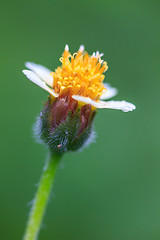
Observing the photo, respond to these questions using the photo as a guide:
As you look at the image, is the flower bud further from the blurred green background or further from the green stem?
the blurred green background

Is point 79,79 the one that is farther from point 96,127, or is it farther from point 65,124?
point 96,127

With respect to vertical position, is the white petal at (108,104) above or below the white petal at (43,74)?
below

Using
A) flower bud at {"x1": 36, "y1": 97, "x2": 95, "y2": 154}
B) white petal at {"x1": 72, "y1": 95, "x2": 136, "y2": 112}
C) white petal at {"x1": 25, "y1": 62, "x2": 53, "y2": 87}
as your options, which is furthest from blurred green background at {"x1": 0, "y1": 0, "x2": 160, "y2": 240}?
white petal at {"x1": 72, "y1": 95, "x2": 136, "y2": 112}

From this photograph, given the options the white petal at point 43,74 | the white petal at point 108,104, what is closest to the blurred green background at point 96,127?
the white petal at point 43,74

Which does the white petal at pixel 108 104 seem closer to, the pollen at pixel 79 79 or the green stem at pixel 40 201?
the pollen at pixel 79 79

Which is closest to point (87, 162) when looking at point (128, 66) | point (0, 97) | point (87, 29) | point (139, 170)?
point (139, 170)

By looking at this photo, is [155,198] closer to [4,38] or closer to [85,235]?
[85,235]
